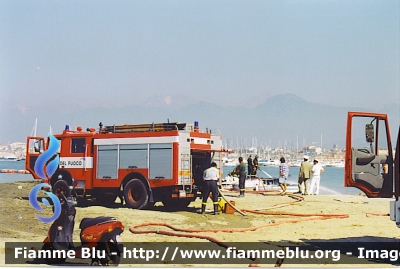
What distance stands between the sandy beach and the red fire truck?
36 cm

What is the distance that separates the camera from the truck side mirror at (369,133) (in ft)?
32.7

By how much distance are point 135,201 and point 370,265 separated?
18.5 ft

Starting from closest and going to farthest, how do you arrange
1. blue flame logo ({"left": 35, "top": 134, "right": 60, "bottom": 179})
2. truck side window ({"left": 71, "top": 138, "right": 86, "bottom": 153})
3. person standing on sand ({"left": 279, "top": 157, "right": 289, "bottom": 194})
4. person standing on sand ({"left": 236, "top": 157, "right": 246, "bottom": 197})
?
blue flame logo ({"left": 35, "top": 134, "right": 60, "bottom": 179})
truck side window ({"left": 71, "top": 138, "right": 86, "bottom": 153})
person standing on sand ({"left": 236, "top": 157, "right": 246, "bottom": 197})
person standing on sand ({"left": 279, "top": 157, "right": 289, "bottom": 194})

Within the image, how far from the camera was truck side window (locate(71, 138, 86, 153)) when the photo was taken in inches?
524

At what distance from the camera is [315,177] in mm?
18859

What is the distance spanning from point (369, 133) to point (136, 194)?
5.32 metres

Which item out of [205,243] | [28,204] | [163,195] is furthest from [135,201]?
[205,243]

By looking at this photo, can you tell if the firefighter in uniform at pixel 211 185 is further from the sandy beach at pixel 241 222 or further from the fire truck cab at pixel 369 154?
the fire truck cab at pixel 369 154

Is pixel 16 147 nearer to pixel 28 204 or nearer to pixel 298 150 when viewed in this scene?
pixel 28 204

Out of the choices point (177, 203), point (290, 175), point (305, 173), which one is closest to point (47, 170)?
point (177, 203)

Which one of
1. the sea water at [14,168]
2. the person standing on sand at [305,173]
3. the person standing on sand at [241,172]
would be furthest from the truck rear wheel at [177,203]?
the person standing on sand at [305,173]

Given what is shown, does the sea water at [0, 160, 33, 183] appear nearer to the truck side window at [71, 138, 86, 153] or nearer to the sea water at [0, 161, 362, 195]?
the sea water at [0, 161, 362, 195]

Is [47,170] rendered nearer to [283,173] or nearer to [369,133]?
[369,133]

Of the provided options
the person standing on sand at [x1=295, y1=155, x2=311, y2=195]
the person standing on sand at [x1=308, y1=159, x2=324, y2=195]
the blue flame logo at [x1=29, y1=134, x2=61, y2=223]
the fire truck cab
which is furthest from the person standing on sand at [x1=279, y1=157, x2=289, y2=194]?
the fire truck cab
